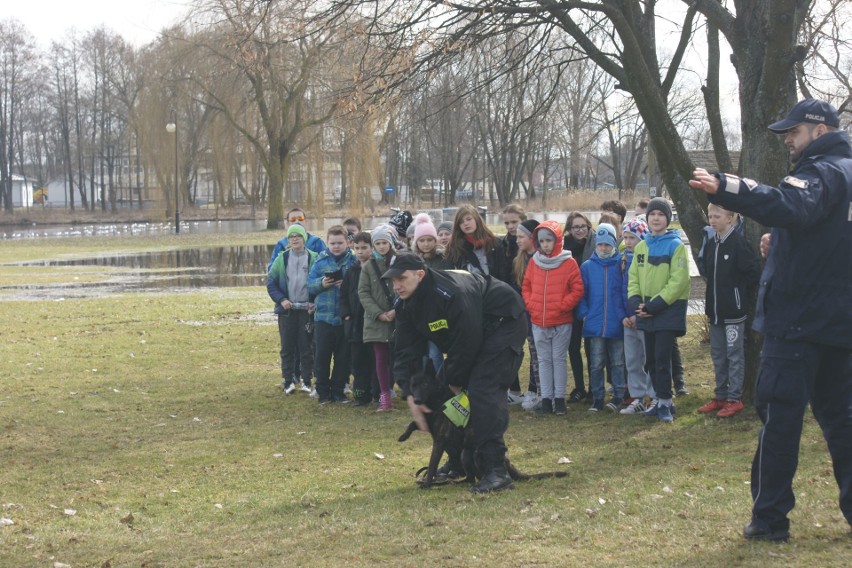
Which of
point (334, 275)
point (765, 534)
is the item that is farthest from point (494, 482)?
point (334, 275)

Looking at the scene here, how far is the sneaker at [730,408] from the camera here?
9344 mm

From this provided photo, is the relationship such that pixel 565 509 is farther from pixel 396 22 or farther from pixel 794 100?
pixel 396 22

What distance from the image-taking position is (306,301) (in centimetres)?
1186

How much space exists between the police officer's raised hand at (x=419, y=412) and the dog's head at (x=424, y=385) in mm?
28

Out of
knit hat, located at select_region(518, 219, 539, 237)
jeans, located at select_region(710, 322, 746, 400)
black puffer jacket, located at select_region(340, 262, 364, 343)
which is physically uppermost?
knit hat, located at select_region(518, 219, 539, 237)

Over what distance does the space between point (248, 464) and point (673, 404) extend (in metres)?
4.09

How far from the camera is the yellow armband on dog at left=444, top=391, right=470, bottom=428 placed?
23.4 ft

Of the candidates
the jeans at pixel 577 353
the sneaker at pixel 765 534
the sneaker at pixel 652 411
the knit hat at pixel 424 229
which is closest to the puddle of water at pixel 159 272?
the knit hat at pixel 424 229

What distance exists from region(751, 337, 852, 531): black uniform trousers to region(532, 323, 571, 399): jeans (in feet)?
15.6

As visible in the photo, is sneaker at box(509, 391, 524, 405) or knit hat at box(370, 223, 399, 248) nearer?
knit hat at box(370, 223, 399, 248)

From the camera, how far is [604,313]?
10289mm

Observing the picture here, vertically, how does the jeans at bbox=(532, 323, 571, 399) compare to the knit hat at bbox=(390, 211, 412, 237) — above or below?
below

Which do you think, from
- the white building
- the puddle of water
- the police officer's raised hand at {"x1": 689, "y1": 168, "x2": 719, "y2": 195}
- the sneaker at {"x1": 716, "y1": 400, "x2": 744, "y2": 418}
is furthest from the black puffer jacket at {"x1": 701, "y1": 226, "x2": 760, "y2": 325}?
the white building

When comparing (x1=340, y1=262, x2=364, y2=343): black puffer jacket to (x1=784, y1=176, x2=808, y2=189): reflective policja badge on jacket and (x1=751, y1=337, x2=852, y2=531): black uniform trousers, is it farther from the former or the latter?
→ (x1=784, y1=176, x2=808, y2=189): reflective policja badge on jacket
